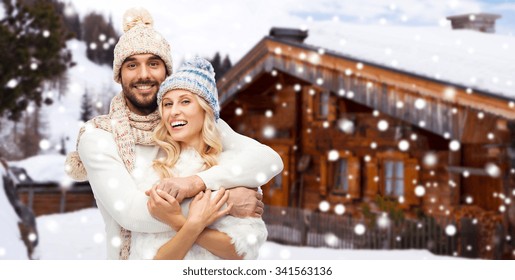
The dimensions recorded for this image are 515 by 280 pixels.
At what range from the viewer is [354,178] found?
10.1 meters

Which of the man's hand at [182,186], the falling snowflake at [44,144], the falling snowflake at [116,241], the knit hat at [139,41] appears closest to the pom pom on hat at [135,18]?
the knit hat at [139,41]

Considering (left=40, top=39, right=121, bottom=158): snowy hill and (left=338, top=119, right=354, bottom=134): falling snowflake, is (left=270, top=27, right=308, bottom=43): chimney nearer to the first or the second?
(left=338, top=119, right=354, bottom=134): falling snowflake

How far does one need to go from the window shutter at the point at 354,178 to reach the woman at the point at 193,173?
25.2ft

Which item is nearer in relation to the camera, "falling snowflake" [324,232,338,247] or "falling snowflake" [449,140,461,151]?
"falling snowflake" [449,140,461,151]

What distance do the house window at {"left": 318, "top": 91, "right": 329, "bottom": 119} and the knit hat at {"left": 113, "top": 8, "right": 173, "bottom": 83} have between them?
26.0 feet

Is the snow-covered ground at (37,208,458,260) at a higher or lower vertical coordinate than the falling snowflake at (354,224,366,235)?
lower

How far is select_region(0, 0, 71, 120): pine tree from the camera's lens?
31.2 feet

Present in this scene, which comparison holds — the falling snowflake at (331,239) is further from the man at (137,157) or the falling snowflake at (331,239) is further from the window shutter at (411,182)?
the man at (137,157)

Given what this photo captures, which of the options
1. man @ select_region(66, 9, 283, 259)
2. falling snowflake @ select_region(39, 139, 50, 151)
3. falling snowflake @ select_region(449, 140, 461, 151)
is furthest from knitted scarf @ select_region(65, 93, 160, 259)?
falling snowflake @ select_region(39, 139, 50, 151)

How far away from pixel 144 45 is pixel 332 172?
8336 mm

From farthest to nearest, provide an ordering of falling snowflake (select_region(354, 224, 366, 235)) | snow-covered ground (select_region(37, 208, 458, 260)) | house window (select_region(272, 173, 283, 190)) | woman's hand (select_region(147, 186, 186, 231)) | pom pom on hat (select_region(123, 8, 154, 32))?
house window (select_region(272, 173, 283, 190)), falling snowflake (select_region(354, 224, 366, 235)), snow-covered ground (select_region(37, 208, 458, 260)), pom pom on hat (select_region(123, 8, 154, 32)), woman's hand (select_region(147, 186, 186, 231))

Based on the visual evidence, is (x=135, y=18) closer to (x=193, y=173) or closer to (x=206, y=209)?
(x=193, y=173)

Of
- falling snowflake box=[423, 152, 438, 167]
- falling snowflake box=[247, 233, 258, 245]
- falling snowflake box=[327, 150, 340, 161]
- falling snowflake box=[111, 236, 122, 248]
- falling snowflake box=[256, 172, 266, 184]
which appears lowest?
falling snowflake box=[327, 150, 340, 161]

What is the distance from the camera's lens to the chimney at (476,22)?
31.3 ft
